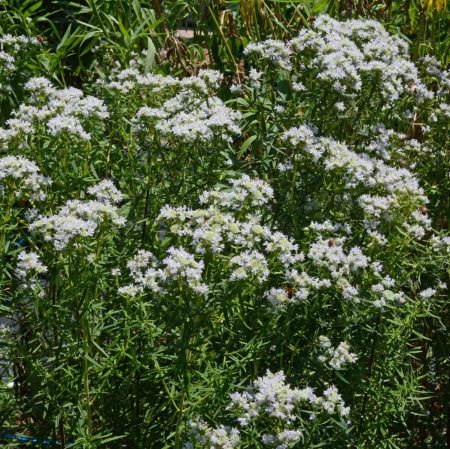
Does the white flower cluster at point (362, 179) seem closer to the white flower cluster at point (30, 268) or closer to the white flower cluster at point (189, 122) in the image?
the white flower cluster at point (189, 122)

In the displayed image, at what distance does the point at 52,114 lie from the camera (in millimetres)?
3270

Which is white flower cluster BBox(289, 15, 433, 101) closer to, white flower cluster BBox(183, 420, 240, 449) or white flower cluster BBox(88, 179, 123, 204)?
white flower cluster BBox(88, 179, 123, 204)

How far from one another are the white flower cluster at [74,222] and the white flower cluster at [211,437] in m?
0.61

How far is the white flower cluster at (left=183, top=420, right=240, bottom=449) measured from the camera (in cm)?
264

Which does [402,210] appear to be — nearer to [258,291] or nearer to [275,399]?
[258,291]

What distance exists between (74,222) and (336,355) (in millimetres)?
839

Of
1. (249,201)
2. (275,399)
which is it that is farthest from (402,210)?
(275,399)

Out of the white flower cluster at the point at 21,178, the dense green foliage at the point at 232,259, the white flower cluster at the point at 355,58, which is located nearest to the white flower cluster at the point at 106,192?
the dense green foliage at the point at 232,259

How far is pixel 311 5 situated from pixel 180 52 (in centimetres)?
89

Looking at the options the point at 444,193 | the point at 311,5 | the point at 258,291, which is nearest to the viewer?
the point at 258,291

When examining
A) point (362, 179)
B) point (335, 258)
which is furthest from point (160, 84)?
point (335, 258)

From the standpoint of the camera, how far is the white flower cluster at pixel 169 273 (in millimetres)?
2654

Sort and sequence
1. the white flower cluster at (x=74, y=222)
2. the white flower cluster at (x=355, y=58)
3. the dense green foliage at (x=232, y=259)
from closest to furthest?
the white flower cluster at (x=74, y=222) → the dense green foliage at (x=232, y=259) → the white flower cluster at (x=355, y=58)

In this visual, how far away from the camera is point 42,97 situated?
348cm
